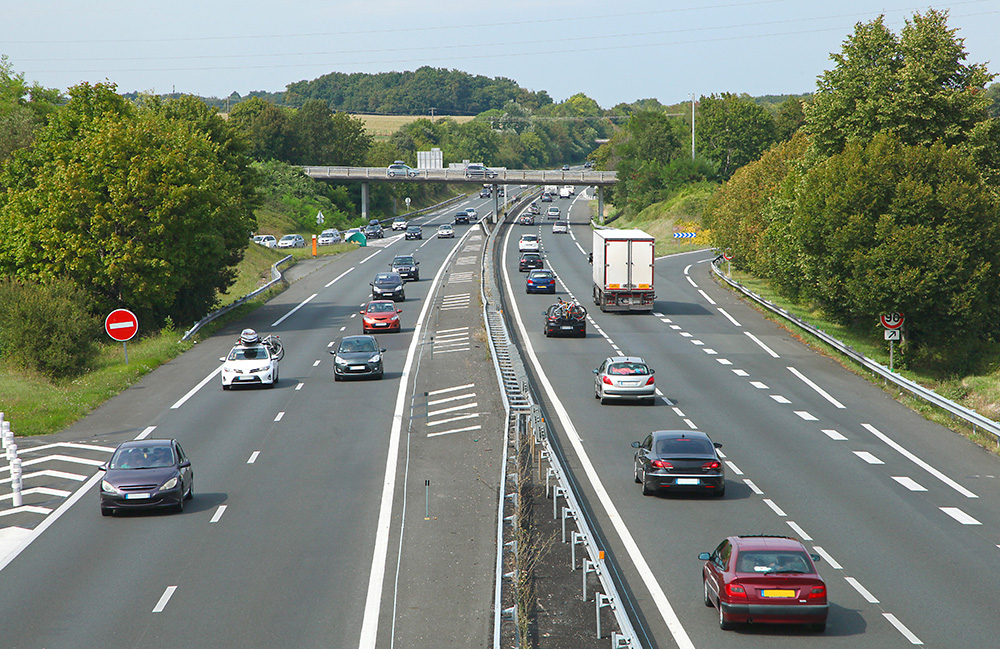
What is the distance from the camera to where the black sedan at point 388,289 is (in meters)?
60.1

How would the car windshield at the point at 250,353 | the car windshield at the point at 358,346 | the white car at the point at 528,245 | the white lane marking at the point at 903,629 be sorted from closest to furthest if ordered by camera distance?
1. the white lane marking at the point at 903,629
2. the car windshield at the point at 250,353
3. the car windshield at the point at 358,346
4. the white car at the point at 528,245

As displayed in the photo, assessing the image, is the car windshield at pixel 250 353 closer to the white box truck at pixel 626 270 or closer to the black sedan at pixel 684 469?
the black sedan at pixel 684 469

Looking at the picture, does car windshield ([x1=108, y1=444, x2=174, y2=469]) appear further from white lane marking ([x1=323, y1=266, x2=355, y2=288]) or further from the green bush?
white lane marking ([x1=323, y1=266, x2=355, y2=288])

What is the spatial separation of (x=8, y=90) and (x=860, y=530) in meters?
94.6

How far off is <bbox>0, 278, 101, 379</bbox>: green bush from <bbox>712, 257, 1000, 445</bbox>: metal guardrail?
30.8 meters

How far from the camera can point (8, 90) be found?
94.8 meters

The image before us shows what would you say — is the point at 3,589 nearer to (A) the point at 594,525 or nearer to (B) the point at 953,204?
(A) the point at 594,525

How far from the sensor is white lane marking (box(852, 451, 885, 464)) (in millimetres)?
26453

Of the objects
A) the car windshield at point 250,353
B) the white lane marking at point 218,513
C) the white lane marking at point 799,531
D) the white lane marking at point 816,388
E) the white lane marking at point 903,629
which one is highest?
the car windshield at point 250,353

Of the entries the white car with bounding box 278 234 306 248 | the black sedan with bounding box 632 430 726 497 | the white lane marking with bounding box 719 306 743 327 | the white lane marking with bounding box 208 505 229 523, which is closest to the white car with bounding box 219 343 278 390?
the white lane marking with bounding box 208 505 229 523

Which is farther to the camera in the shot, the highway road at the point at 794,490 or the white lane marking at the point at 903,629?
the highway road at the point at 794,490

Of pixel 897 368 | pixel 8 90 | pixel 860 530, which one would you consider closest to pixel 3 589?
pixel 860 530

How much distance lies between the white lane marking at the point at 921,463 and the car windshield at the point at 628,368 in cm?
688

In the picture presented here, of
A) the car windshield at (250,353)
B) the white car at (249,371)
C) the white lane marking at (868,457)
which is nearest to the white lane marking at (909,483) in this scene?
the white lane marking at (868,457)
